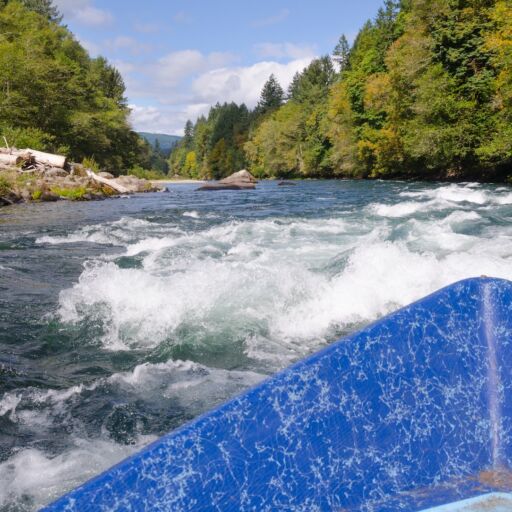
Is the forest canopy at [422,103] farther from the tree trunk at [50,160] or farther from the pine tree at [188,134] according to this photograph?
the pine tree at [188,134]

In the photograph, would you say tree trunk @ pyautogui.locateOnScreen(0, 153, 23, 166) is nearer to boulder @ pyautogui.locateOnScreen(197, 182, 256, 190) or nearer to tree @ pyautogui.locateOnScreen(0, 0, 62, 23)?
boulder @ pyautogui.locateOnScreen(197, 182, 256, 190)

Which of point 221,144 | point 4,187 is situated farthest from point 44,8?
point 4,187

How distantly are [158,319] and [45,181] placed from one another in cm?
2045

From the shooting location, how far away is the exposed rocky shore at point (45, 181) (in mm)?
20000

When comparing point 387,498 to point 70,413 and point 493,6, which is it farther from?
point 493,6

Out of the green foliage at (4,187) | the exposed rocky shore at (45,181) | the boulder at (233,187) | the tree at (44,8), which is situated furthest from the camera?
the tree at (44,8)

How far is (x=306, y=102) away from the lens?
223ft

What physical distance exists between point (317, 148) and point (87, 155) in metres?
27.5

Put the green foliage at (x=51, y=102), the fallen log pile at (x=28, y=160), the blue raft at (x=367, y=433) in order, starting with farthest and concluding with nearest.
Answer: the green foliage at (x=51, y=102) < the fallen log pile at (x=28, y=160) < the blue raft at (x=367, y=433)

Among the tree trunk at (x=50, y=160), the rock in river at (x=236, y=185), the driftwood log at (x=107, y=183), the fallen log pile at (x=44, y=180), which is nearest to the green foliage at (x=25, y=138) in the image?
the tree trunk at (x=50, y=160)

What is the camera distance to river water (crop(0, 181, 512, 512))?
3270 mm

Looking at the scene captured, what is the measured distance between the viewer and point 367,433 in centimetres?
206

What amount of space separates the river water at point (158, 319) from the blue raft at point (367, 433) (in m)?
1.40

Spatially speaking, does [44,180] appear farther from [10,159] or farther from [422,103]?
[422,103]
